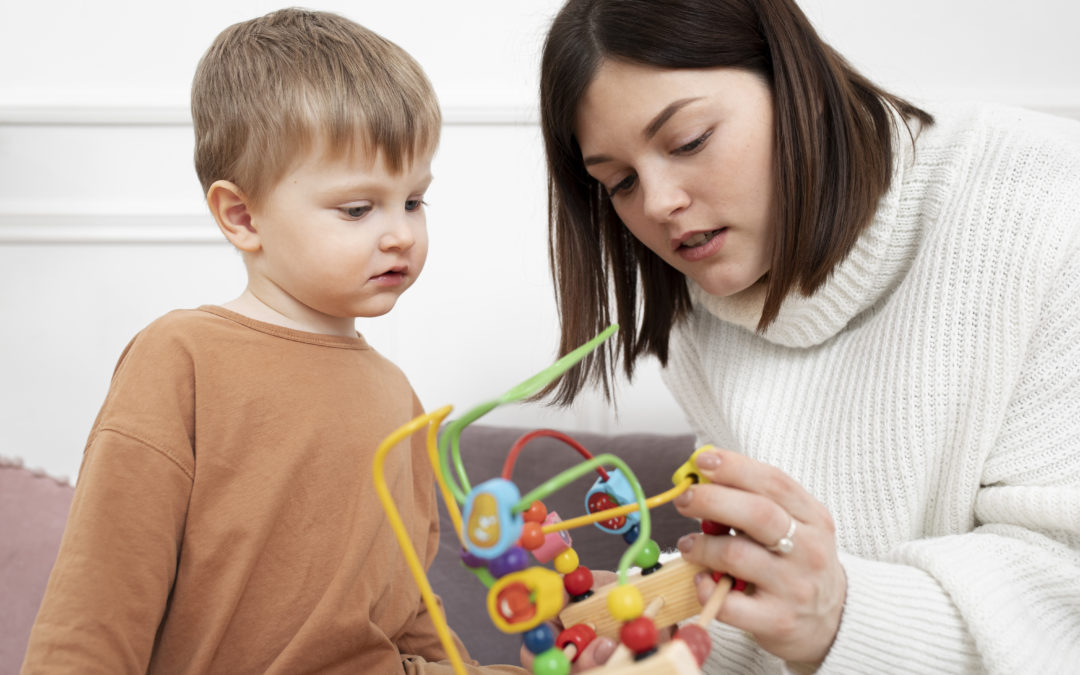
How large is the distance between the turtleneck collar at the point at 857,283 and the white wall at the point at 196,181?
66 cm

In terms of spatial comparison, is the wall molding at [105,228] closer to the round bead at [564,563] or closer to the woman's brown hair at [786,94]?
the woman's brown hair at [786,94]

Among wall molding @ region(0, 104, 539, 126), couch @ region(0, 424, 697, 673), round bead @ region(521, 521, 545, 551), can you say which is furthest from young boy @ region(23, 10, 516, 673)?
wall molding @ region(0, 104, 539, 126)

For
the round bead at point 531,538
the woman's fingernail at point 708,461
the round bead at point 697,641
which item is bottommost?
the round bead at point 697,641

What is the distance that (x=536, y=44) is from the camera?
5.36 feet

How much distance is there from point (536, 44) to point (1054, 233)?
1.01 meters

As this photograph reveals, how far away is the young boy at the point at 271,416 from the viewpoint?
78cm

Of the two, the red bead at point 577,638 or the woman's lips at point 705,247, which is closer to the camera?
the red bead at point 577,638

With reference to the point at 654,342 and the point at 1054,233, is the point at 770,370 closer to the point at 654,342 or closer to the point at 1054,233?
the point at 654,342

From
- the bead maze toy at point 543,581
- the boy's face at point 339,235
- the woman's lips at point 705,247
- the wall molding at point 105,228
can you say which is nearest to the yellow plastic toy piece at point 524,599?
the bead maze toy at point 543,581

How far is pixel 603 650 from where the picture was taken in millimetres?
638

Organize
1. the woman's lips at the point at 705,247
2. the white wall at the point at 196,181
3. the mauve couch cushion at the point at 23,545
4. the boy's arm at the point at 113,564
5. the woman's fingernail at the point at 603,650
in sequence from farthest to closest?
the white wall at the point at 196,181
the mauve couch cushion at the point at 23,545
the woman's lips at the point at 705,247
the boy's arm at the point at 113,564
the woman's fingernail at the point at 603,650

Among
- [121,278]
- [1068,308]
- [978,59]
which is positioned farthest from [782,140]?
[121,278]

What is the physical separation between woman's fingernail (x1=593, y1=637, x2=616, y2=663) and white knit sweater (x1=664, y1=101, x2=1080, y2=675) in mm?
254

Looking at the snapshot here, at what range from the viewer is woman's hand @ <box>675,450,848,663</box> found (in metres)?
0.65
